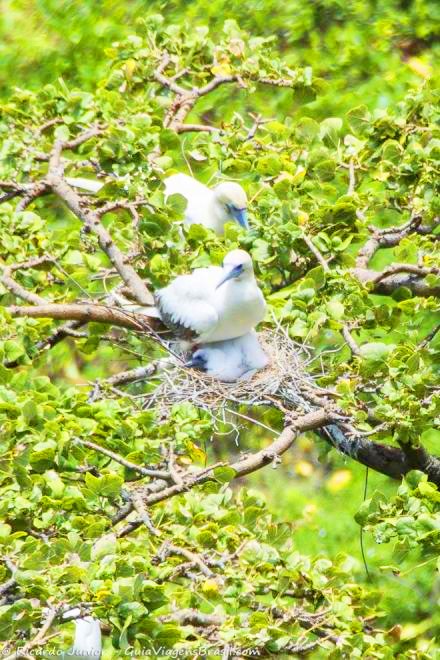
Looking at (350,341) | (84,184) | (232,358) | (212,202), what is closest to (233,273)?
(232,358)

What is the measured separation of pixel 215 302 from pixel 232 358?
157mm

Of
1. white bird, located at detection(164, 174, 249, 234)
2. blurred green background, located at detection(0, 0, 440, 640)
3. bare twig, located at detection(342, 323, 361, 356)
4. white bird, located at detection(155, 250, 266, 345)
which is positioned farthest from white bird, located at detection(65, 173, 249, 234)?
blurred green background, located at detection(0, 0, 440, 640)

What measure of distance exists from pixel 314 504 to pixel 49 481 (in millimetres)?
2433

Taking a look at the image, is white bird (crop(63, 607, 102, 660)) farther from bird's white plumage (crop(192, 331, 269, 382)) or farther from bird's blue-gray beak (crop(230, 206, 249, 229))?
bird's blue-gray beak (crop(230, 206, 249, 229))

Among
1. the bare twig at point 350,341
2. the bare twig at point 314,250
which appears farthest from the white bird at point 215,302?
the bare twig at point 350,341

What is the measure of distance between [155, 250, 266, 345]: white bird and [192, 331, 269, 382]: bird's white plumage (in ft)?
0.08

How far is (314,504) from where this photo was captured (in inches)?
189

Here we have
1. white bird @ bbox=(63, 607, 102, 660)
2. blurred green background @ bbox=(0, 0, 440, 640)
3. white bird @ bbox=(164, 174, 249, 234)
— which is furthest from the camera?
blurred green background @ bbox=(0, 0, 440, 640)

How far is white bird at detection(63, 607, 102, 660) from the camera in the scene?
2.47m

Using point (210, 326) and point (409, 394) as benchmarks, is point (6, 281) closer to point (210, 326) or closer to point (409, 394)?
point (210, 326)

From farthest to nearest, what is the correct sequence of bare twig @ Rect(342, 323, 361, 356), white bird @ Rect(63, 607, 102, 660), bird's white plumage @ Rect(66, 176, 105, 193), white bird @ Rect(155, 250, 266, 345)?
bird's white plumage @ Rect(66, 176, 105, 193), white bird @ Rect(155, 250, 266, 345), bare twig @ Rect(342, 323, 361, 356), white bird @ Rect(63, 607, 102, 660)

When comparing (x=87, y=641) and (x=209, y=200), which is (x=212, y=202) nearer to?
(x=209, y=200)

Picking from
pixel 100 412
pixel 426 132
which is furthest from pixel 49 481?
pixel 426 132

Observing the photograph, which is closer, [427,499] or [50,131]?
[427,499]
